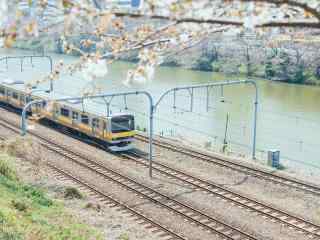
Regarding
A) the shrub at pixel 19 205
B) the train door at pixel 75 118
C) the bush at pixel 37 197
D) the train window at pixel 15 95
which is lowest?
the bush at pixel 37 197

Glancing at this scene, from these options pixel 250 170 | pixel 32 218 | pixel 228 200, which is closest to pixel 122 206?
pixel 228 200

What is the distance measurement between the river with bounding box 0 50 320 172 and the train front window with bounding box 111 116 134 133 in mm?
991

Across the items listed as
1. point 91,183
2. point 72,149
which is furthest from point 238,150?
point 91,183

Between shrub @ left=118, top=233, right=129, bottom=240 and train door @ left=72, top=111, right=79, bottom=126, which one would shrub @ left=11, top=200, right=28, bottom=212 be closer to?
shrub @ left=118, top=233, right=129, bottom=240

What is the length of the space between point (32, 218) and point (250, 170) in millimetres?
10459

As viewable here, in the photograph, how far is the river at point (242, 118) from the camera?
2744 centimetres

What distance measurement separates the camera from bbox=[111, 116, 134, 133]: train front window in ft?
74.0

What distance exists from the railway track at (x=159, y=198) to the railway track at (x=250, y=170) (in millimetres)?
4331

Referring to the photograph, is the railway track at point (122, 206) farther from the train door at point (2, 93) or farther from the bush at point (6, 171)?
the train door at point (2, 93)

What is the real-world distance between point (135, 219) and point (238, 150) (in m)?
14.0

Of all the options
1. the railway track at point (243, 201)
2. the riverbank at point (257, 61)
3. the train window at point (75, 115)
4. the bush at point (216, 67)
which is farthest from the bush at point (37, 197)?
the bush at point (216, 67)

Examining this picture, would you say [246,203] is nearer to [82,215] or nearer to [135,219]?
[135,219]

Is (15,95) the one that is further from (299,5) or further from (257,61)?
(257,61)

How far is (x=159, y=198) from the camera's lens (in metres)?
16.4
